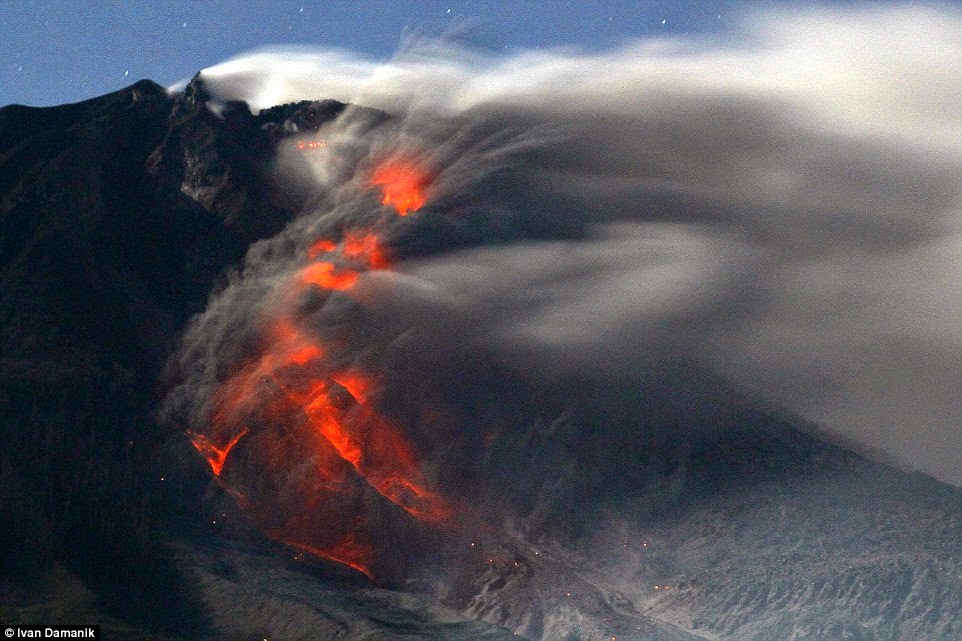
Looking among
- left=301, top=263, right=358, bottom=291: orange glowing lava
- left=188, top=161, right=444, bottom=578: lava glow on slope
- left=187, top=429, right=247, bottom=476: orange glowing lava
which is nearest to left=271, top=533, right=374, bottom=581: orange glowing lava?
left=188, top=161, right=444, bottom=578: lava glow on slope

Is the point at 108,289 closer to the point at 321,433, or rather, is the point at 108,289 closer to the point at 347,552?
the point at 321,433

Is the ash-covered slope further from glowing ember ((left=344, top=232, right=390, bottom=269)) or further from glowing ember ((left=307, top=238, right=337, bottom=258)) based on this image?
glowing ember ((left=344, top=232, right=390, bottom=269))

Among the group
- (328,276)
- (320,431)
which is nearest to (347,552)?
(320,431)

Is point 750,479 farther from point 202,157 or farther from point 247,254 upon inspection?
point 202,157

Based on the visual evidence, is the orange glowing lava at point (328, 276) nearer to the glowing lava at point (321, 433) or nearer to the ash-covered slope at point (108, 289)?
the glowing lava at point (321, 433)

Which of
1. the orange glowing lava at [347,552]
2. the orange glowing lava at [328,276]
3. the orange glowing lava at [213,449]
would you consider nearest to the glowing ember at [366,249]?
the orange glowing lava at [328,276]
